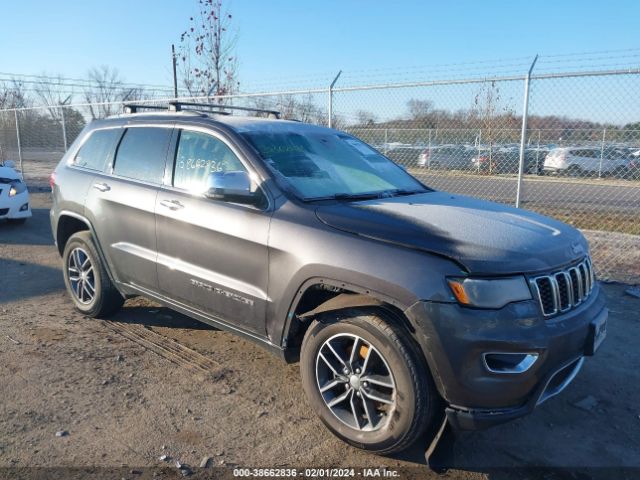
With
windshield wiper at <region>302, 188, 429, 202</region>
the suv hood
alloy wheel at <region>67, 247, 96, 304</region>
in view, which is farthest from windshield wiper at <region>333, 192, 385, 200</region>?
alloy wheel at <region>67, 247, 96, 304</region>

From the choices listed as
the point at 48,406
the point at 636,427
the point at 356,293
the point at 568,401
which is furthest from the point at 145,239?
the point at 636,427

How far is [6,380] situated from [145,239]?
1376 mm

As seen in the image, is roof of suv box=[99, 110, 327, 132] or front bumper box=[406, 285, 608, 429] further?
roof of suv box=[99, 110, 327, 132]

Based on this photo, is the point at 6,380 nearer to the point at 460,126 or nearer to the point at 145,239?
the point at 145,239

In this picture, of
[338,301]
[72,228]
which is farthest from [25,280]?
[338,301]

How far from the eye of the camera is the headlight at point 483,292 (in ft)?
8.57

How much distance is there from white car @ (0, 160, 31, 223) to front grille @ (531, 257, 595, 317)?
9.09 m

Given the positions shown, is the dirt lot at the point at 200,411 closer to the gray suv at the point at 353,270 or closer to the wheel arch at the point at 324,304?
the gray suv at the point at 353,270

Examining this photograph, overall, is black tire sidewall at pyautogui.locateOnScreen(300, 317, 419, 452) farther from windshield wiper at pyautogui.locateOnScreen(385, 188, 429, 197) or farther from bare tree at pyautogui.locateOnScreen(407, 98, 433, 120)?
bare tree at pyautogui.locateOnScreen(407, 98, 433, 120)

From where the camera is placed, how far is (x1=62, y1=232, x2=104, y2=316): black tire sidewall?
4.75 metres

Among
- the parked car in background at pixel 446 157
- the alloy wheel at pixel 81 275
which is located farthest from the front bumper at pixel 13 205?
the parked car in background at pixel 446 157

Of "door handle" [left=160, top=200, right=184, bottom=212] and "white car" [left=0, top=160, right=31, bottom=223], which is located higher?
"door handle" [left=160, top=200, right=184, bottom=212]

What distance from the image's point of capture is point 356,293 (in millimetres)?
3000

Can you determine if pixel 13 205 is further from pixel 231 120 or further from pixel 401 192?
pixel 401 192
